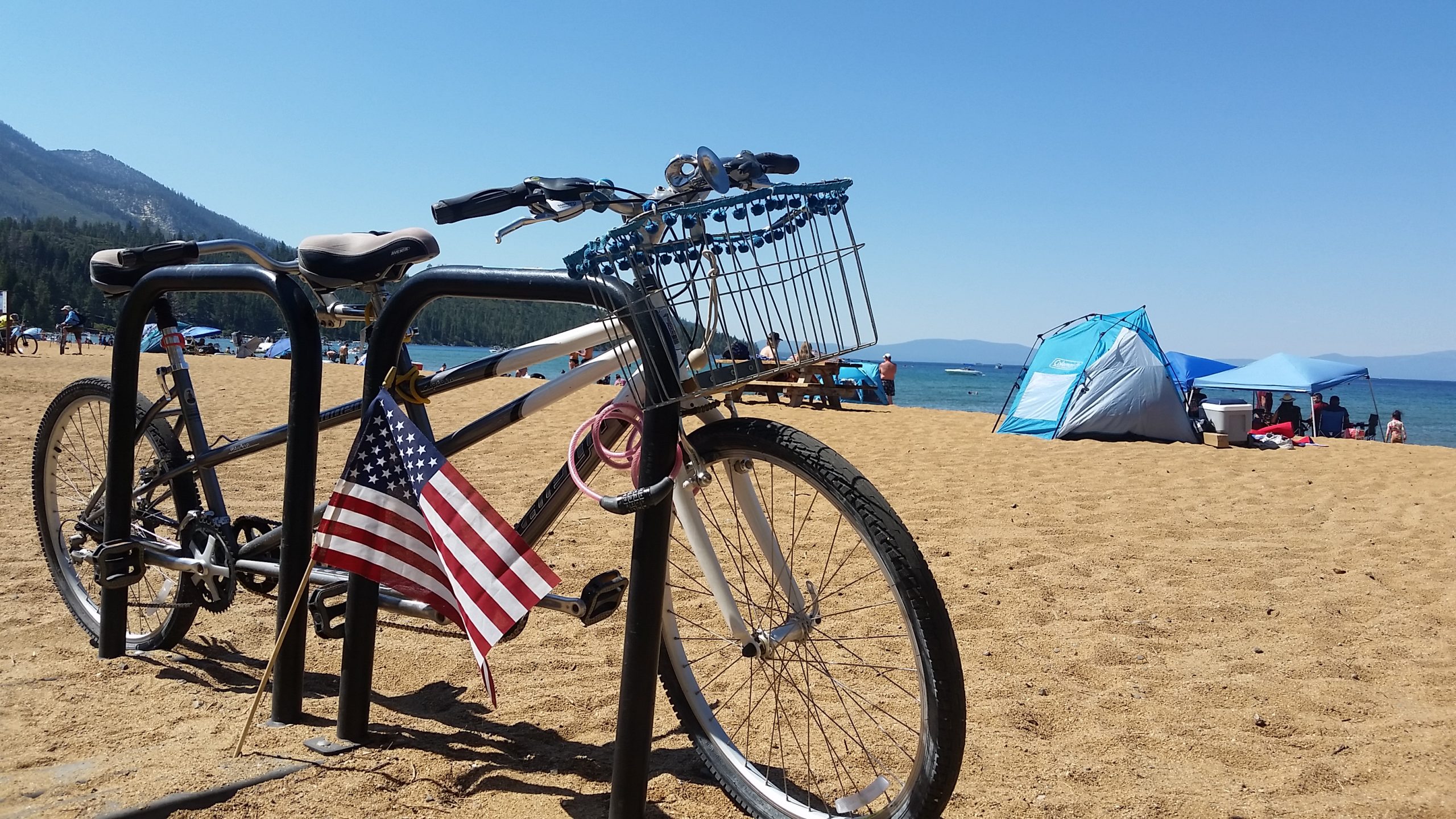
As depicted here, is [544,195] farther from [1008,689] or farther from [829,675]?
[1008,689]

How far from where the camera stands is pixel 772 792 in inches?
83.4

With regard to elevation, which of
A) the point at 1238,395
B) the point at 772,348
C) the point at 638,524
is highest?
the point at 772,348

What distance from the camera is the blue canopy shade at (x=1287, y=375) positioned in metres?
18.5

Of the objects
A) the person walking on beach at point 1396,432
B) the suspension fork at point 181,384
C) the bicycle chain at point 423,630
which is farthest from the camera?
the person walking on beach at point 1396,432

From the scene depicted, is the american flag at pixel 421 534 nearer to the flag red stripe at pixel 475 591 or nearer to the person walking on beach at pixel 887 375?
the flag red stripe at pixel 475 591

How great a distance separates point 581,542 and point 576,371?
8.98 ft

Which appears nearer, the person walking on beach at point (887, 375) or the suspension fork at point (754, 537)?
the suspension fork at point (754, 537)

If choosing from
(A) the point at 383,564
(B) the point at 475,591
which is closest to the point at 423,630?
(A) the point at 383,564

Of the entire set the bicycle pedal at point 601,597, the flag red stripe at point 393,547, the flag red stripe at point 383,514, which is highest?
the flag red stripe at point 383,514

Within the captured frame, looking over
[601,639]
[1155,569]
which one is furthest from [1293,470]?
[601,639]

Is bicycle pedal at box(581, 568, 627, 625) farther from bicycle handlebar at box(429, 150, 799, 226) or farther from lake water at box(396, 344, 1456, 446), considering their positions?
lake water at box(396, 344, 1456, 446)

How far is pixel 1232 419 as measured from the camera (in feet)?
36.8

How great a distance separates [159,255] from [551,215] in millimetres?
1979

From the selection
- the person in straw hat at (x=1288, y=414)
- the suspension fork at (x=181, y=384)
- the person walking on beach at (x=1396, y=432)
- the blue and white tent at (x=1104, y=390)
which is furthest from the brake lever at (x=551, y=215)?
the person walking on beach at (x=1396, y=432)
